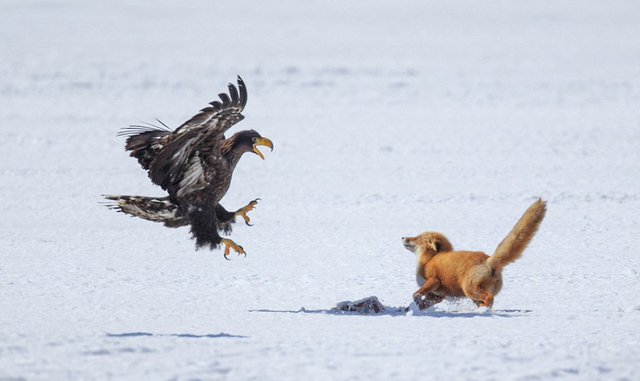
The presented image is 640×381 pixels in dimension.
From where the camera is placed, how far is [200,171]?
6.07m

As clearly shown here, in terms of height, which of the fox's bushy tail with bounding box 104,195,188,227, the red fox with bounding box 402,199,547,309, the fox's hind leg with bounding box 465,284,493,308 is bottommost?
the fox's hind leg with bounding box 465,284,493,308

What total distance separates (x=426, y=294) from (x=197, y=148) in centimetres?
180

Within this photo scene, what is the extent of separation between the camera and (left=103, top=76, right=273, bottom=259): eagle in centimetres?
573

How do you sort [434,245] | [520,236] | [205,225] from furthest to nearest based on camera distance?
[205,225]
[434,245]
[520,236]

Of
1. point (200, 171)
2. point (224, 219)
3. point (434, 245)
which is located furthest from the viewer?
point (224, 219)

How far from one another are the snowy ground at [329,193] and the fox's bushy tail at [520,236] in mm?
326

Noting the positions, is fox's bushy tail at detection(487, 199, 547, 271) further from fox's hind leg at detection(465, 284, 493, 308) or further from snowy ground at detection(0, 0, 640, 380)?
snowy ground at detection(0, 0, 640, 380)

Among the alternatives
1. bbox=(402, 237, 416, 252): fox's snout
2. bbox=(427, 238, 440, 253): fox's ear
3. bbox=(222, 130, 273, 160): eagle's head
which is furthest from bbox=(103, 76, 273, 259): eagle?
bbox=(427, 238, 440, 253): fox's ear

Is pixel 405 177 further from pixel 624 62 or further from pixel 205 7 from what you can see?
pixel 205 7

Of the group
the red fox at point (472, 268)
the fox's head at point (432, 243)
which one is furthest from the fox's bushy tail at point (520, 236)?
the fox's head at point (432, 243)

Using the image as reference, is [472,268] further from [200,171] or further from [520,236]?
[200,171]

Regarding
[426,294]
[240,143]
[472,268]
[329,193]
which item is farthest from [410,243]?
[329,193]

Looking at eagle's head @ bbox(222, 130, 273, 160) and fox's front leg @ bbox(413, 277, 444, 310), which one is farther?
eagle's head @ bbox(222, 130, 273, 160)

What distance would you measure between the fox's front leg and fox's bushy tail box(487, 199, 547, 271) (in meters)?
0.37
